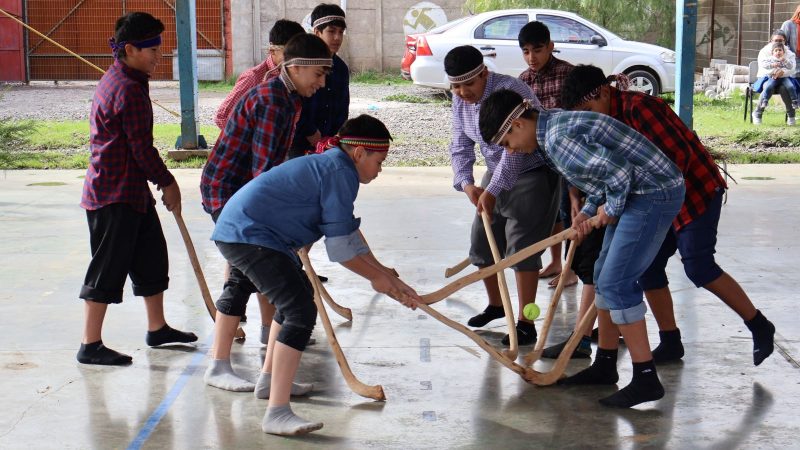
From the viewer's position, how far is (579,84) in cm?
477

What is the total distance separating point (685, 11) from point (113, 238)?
6.65m

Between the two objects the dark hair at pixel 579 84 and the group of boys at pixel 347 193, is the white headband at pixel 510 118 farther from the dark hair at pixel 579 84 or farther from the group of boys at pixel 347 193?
the dark hair at pixel 579 84

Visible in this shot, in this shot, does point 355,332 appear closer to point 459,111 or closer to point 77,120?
point 459,111

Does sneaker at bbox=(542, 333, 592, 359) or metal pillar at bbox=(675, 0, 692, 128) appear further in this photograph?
metal pillar at bbox=(675, 0, 692, 128)

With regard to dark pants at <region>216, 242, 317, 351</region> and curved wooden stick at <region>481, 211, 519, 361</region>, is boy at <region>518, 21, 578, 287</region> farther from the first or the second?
dark pants at <region>216, 242, 317, 351</region>

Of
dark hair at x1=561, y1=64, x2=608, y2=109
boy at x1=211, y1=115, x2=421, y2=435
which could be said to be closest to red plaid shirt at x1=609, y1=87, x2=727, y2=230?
dark hair at x1=561, y1=64, x2=608, y2=109

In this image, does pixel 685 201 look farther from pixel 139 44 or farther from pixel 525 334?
pixel 139 44

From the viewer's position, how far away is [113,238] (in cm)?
523

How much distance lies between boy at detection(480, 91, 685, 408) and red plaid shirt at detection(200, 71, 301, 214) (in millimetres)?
1049

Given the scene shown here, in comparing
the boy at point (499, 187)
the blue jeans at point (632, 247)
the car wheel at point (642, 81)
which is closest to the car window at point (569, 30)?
the car wheel at point (642, 81)

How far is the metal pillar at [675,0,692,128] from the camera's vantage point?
10.1 meters

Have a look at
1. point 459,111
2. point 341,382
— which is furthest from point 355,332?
point 459,111

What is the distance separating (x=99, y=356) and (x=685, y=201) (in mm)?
2881

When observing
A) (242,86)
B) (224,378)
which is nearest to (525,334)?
(224,378)
